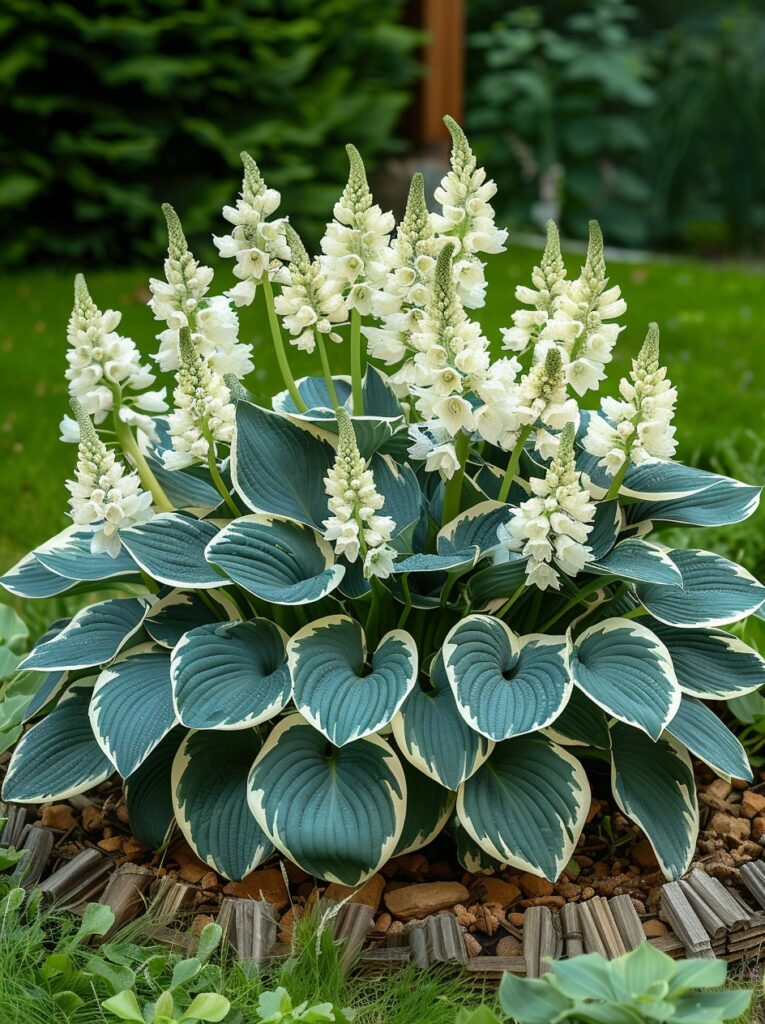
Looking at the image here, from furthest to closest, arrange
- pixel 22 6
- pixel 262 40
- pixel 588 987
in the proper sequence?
pixel 262 40, pixel 22 6, pixel 588 987

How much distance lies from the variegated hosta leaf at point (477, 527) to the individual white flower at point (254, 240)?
506mm

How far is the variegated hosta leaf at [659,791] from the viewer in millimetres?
1902

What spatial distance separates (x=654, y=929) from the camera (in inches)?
71.1

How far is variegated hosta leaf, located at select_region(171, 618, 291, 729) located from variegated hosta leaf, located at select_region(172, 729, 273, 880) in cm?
14

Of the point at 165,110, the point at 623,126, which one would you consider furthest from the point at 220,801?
the point at 623,126

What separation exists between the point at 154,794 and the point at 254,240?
0.96 metres

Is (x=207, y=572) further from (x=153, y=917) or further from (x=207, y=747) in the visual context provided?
(x=153, y=917)

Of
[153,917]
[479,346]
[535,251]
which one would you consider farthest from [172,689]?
[535,251]

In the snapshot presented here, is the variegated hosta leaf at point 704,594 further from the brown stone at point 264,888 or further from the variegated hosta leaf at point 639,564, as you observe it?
the brown stone at point 264,888

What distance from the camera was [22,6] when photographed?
592 cm

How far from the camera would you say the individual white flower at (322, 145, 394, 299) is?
1.88 metres

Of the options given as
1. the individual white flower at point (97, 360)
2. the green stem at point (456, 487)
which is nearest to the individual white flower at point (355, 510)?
the green stem at point (456, 487)

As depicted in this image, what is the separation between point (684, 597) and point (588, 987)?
83 centimetres

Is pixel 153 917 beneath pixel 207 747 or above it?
beneath
